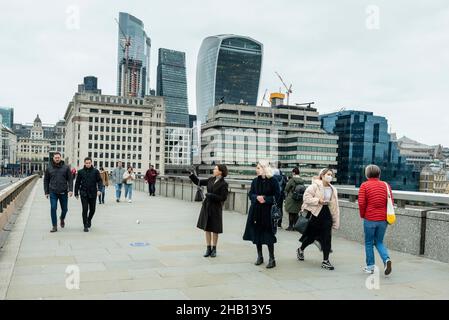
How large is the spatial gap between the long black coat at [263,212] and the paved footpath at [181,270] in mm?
508

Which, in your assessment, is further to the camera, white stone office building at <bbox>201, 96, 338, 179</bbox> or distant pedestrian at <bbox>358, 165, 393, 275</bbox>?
white stone office building at <bbox>201, 96, 338, 179</bbox>

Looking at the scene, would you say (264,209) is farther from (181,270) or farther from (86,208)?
(86,208)

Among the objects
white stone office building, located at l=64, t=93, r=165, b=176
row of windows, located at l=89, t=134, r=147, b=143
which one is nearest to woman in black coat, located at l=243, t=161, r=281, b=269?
white stone office building, located at l=64, t=93, r=165, b=176

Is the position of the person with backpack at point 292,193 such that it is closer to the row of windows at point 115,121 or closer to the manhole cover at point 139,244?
the manhole cover at point 139,244

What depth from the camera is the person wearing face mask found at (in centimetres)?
760

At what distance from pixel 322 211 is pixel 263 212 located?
1.04m

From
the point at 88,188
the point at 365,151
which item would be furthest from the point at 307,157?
the point at 88,188

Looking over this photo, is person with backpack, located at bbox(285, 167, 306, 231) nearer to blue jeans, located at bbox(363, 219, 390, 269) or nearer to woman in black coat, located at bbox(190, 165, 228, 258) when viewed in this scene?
woman in black coat, located at bbox(190, 165, 228, 258)

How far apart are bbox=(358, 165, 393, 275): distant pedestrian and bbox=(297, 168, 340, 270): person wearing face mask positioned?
79 centimetres

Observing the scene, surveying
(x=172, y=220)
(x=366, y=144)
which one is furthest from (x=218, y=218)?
(x=366, y=144)

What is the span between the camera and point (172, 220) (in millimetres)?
14148

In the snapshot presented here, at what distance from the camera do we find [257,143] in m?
138

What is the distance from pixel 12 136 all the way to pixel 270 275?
705ft
